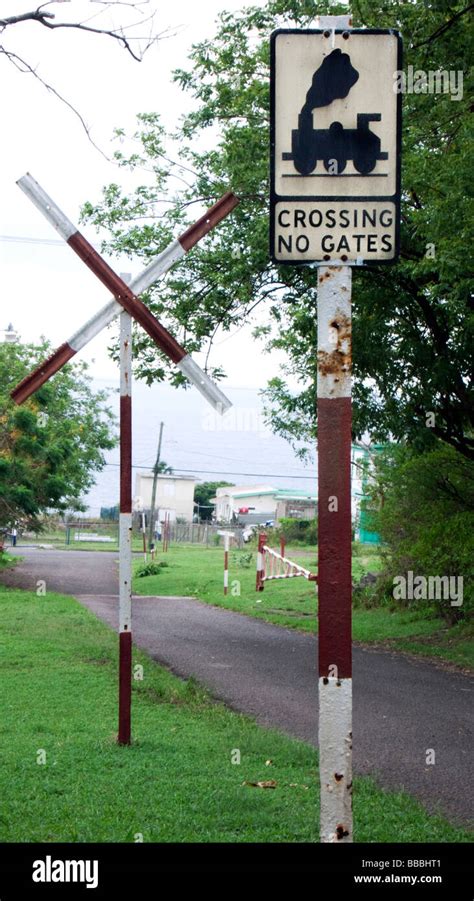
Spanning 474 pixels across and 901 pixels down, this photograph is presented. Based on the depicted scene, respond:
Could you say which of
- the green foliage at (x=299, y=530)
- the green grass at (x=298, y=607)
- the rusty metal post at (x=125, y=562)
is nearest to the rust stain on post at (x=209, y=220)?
the rusty metal post at (x=125, y=562)

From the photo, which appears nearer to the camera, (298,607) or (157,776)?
(157,776)

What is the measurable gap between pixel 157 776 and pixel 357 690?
5.11 meters

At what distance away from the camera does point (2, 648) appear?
562 inches

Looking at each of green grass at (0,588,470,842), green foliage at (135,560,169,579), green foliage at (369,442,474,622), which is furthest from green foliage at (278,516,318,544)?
green grass at (0,588,470,842)

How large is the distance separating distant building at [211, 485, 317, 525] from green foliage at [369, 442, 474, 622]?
4576 cm

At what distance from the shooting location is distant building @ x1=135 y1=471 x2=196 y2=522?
7331 centimetres

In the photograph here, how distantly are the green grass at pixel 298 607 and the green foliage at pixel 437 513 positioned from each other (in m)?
0.71

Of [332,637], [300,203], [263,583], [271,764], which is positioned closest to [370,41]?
[300,203]

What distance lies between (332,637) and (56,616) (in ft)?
49.7

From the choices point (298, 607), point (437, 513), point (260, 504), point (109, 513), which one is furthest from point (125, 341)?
point (109, 513)

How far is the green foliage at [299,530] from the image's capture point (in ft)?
164

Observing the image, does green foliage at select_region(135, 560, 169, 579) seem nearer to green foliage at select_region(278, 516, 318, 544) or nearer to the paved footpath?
the paved footpath

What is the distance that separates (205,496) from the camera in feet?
271

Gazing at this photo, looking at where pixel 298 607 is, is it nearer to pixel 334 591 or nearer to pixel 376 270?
pixel 376 270
